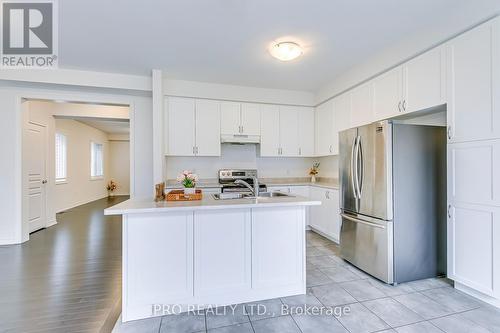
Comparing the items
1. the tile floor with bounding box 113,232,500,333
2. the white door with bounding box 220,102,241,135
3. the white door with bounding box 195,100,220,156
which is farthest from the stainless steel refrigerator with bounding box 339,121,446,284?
the white door with bounding box 195,100,220,156

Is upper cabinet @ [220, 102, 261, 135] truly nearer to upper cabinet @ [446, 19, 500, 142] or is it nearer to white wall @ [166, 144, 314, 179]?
white wall @ [166, 144, 314, 179]

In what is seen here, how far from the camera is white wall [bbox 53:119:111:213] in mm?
6250

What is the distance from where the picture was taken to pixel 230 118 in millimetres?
4199

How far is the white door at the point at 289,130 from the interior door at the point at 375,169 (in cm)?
179

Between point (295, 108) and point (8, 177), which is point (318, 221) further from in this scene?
point (8, 177)

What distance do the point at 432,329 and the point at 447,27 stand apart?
8.62 feet

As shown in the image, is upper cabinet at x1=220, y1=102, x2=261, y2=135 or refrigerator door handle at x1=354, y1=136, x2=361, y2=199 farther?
upper cabinet at x1=220, y1=102, x2=261, y2=135

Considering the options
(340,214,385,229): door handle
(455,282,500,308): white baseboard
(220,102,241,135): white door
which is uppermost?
(220,102,241,135): white door

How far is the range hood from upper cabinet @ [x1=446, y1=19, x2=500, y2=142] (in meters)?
2.75

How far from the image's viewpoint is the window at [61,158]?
6137 millimetres

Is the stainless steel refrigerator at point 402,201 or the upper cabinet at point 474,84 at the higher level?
the upper cabinet at point 474,84

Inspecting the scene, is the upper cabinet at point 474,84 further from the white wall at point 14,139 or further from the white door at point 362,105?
the white wall at point 14,139

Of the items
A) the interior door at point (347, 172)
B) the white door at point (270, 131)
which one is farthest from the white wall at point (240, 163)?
the interior door at point (347, 172)

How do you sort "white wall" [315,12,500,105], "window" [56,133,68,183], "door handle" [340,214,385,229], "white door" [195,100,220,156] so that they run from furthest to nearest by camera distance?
1. "window" [56,133,68,183]
2. "white door" [195,100,220,156]
3. "door handle" [340,214,385,229]
4. "white wall" [315,12,500,105]
